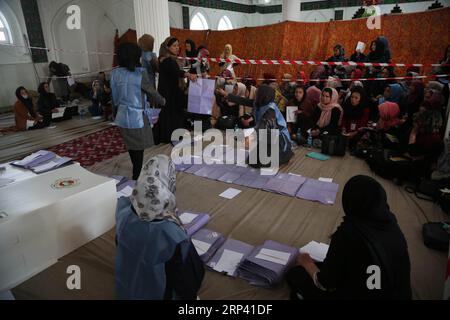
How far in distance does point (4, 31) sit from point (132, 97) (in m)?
7.07

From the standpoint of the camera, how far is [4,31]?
24.7 ft

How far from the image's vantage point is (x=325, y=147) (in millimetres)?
4086

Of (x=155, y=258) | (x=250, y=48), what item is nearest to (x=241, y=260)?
(x=155, y=258)

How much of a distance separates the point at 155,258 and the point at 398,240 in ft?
3.45

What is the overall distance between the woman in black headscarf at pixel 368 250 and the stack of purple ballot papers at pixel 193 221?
123 centimetres

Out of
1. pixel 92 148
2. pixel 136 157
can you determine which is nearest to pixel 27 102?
pixel 92 148

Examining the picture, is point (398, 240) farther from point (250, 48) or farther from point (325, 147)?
point (250, 48)

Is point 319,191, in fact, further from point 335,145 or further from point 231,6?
point 231,6

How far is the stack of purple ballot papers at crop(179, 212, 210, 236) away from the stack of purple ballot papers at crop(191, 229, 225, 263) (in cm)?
5

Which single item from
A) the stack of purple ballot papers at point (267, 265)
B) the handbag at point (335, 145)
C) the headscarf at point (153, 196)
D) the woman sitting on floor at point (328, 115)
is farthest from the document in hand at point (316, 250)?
the woman sitting on floor at point (328, 115)

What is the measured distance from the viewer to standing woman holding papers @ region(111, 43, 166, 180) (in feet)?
8.72

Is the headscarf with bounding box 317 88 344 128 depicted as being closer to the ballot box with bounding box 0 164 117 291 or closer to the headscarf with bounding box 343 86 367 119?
the headscarf with bounding box 343 86 367 119

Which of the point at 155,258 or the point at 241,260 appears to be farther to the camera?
the point at 241,260

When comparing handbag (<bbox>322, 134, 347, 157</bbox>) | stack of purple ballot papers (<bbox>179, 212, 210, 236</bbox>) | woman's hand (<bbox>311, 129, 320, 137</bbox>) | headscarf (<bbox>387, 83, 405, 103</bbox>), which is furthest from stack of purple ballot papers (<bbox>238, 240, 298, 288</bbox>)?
headscarf (<bbox>387, 83, 405, 103</bbox>)
